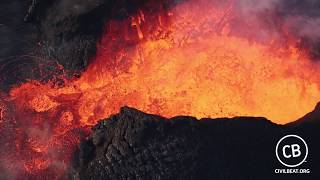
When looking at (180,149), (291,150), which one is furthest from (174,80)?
(291,150)

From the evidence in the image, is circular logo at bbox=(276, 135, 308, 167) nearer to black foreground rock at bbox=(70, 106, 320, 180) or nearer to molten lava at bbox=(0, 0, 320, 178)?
black foreground rock at bbox=(70, 106, 320, 180)

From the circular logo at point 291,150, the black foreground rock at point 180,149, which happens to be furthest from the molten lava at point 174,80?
the black foreground rock at point 180,149

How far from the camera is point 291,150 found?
10.4m

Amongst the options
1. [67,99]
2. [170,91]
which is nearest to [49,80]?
[67,99]

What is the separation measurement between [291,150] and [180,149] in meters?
2.54

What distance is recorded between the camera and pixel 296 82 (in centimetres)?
1154

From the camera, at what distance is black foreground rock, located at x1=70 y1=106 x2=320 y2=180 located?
31.0 feet

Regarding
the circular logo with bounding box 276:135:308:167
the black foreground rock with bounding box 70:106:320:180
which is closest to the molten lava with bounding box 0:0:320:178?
the circular logo with bounding box 276:135:308:167

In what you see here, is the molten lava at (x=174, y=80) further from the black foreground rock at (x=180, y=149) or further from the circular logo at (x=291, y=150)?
the black foreground rock at (x=180, y=149)

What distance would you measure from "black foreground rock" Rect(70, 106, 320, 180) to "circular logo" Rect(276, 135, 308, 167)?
0.44ft

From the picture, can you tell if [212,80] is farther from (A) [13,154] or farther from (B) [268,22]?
(A) [13,154]

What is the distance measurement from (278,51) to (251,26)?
35.8 inches

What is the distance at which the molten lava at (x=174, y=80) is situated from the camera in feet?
36.7

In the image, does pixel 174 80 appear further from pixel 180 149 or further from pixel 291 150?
pixel 291 150
